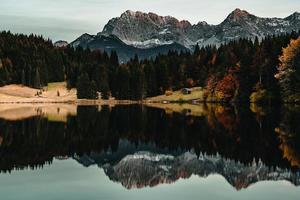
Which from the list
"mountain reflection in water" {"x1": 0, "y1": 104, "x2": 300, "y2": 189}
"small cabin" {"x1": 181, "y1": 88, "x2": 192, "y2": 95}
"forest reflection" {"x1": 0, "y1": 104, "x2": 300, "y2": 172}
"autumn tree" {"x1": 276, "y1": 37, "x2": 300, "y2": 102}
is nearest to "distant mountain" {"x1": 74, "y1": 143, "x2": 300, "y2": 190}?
"mountain reflection in water" {"x1": 0, "y1": 104, "x2": 300, "y2": 189}

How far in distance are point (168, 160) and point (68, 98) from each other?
161 meters

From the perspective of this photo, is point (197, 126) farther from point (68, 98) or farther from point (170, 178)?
point (68, 98)

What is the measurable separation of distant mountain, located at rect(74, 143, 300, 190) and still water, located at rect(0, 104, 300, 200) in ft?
0.20

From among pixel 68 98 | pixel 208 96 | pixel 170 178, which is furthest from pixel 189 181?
pixel 68 98

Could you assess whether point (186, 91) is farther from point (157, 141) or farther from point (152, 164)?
point (152, 164)

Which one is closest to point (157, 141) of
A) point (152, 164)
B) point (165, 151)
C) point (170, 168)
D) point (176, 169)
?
point (165, 151)

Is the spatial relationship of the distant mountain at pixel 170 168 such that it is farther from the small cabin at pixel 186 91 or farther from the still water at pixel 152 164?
the small cabin at pixel 186 91

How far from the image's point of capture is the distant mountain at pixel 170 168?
101ft

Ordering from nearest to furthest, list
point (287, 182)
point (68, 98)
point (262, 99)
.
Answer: point (287, 182) → point (262, 99) → point (68, 98)

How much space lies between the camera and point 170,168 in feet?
116

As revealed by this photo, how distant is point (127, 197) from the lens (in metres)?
26.1

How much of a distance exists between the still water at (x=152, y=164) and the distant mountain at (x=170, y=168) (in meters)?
0.06

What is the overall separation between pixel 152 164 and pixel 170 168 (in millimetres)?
2611

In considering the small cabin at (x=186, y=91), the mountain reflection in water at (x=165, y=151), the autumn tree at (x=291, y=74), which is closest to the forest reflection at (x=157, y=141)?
the mountain reflection in water at (x=165, y=151)
